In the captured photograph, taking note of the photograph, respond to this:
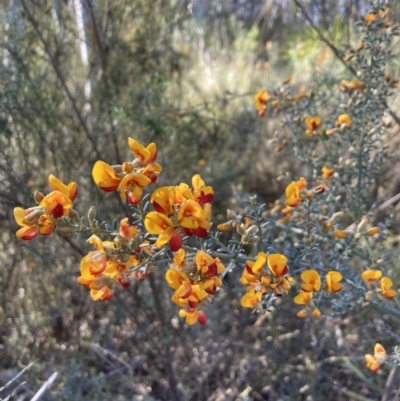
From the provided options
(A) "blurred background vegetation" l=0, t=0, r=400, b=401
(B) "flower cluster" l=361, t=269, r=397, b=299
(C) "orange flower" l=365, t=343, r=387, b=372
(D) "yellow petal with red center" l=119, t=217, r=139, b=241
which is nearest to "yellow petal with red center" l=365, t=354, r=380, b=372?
(C) "orange flower" l=365, t=343, r=387, b=372

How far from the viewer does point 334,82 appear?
77.0 inches

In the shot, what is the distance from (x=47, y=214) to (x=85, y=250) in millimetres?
1267

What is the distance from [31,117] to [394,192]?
1922 mm

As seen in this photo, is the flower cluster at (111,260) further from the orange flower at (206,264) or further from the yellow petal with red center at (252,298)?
the yellow petal with red center at (252,298)

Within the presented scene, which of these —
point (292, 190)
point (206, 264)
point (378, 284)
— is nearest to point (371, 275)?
point (378, 284)

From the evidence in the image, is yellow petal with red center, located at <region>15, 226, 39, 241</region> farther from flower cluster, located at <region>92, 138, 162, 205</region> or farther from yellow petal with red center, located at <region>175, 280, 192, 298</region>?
yellow petal with red center, located at <region>175, 280, 192, 298</region>

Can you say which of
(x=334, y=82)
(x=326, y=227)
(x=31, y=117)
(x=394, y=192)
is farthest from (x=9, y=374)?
(x=394, y=192)

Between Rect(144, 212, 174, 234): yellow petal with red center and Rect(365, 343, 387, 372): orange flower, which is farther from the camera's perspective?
Rect(365, 343, 387, 372): orange flower

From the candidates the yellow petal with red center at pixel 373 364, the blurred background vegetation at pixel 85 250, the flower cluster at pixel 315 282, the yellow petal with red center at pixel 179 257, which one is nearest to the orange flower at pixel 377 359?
the yellow petal with red center at pixel 373 364

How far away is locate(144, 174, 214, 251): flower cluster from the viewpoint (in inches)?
29.6

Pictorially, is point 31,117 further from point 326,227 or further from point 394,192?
point 394,192

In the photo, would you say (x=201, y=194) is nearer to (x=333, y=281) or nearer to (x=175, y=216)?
(x=175, y=216)

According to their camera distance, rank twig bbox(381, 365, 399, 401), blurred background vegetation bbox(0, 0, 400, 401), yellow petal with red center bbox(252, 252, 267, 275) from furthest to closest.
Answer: blurred background vegetation bbox(0, 0, 400, 401) → twig bbox(381, 365, 399, 401) → yellow petal with red center bbox(252, 252, 267, 275)

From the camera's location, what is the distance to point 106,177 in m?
0.81
